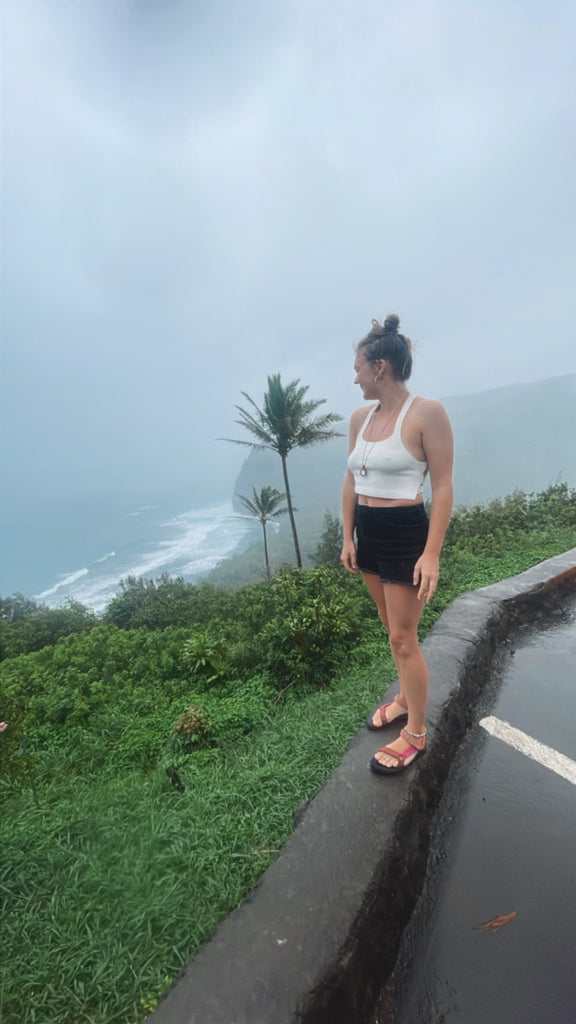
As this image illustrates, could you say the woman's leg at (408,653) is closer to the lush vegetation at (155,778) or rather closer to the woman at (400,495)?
the woman at (400,495)

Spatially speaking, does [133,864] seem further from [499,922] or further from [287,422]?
[287,422]

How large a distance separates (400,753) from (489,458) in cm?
14532

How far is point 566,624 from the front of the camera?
3.29 metres

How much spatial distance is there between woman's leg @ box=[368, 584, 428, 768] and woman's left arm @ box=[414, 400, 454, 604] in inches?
5.1

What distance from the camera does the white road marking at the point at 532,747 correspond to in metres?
1.87

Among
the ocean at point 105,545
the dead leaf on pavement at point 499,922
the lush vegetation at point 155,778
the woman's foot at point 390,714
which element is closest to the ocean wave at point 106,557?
the ocean at point 105,545

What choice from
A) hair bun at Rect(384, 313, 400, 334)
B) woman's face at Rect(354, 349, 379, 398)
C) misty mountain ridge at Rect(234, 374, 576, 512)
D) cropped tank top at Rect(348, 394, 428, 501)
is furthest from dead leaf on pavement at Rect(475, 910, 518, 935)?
misty mountain ridge at Rect(234, 374, 576, 512)

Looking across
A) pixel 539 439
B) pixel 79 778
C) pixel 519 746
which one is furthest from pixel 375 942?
pixel 539 439

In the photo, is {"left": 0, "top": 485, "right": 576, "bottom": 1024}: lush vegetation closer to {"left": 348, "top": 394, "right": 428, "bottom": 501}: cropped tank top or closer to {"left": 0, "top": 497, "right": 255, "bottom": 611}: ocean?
{"left": 348, "top": 394, "right": 428, "bottom": 501}: cropped tank top

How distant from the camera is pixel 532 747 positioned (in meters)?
2.03

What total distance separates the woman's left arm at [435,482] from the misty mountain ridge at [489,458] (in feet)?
309

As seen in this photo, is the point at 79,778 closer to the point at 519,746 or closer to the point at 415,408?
the point at 519,746

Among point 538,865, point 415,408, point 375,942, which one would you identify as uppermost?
point 415,408

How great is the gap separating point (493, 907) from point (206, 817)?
3.67ft
